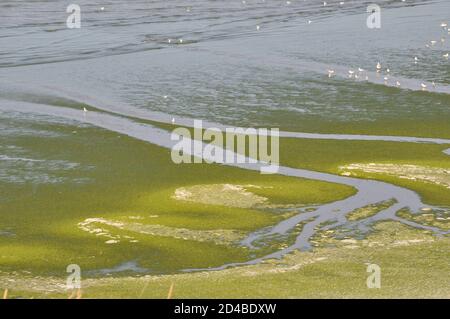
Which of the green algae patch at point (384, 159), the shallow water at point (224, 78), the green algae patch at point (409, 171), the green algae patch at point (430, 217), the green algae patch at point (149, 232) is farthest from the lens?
the shallow water at point (224, 78)

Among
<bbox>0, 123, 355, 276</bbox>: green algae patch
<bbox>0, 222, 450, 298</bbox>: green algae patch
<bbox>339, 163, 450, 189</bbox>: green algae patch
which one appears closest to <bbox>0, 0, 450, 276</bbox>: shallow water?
<bbox>0, 123, 355, 276</bbox>: green algae patch

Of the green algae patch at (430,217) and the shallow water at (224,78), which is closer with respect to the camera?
the green algae patch at (430,217)

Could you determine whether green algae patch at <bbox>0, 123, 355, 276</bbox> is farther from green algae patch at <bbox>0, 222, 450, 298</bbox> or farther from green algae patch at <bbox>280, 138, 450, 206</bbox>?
green algae patch at <bbox>280, 138, 450, 206</bbox>

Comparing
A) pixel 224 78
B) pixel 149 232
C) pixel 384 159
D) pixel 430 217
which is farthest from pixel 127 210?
pixel 224 78

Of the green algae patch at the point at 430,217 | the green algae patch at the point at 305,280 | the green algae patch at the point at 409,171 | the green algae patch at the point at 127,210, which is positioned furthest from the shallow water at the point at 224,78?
the green algae patch at the point at 305,280

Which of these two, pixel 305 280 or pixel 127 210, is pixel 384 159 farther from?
pixel 305 280

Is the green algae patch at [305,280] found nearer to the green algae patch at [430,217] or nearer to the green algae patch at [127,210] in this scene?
the green algae patch at [127,210]

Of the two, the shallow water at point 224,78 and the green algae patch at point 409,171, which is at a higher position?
the shallow water at point 224,78

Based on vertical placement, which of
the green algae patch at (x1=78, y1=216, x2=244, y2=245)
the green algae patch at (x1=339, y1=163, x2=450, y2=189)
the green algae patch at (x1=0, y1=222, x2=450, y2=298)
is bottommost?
the green algae patch at (x1=0, y1=222, x2=450, y2=298)

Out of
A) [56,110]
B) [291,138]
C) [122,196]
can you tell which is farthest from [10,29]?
[122,196]
